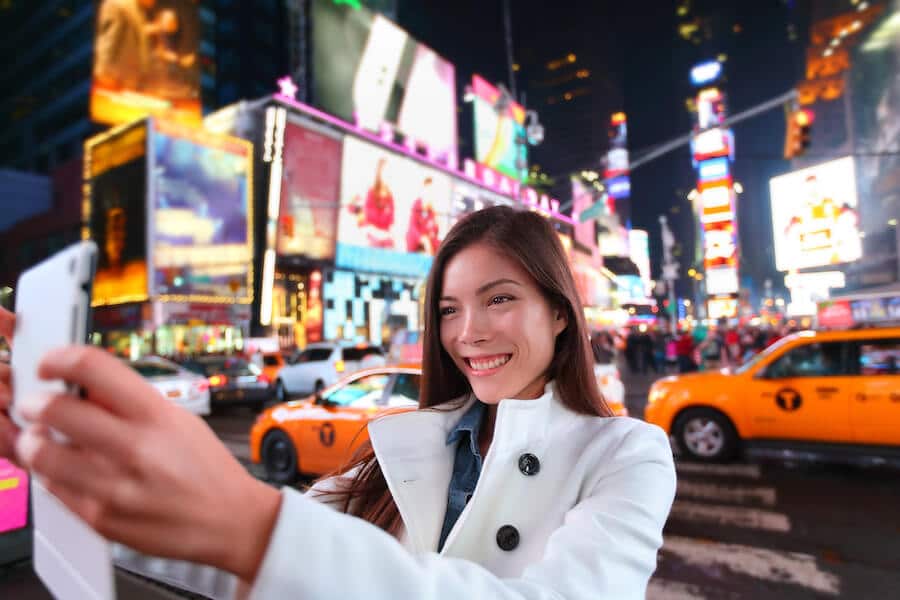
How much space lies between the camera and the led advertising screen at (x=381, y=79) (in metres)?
36.3

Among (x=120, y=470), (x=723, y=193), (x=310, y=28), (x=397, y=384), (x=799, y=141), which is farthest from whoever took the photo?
(x=723, y=193)

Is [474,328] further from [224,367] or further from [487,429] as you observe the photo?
[224,367]

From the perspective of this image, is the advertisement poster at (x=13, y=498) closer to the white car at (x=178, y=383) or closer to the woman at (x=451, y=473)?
the woman at (x=451, y=473)

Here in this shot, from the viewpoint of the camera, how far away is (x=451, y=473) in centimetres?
164

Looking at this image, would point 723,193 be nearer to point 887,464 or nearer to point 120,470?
point 887,464

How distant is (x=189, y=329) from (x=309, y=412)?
88.4ft

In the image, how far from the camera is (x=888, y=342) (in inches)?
293

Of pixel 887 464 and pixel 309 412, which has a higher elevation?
pixel 309 412

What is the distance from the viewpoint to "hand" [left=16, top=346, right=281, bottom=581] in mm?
570

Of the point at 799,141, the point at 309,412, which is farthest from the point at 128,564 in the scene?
the point at 799,141

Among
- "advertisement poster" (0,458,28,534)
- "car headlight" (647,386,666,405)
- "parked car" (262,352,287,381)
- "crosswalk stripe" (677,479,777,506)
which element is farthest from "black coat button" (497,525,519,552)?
"parked car" (262,352,287,381)

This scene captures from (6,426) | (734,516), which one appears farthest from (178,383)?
(6,426)

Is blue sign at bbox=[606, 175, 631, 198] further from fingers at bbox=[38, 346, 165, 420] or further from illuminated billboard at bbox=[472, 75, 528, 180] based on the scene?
fingers at bbox=[38, 346, 165, 420]

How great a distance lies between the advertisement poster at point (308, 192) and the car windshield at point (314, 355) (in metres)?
15.6
